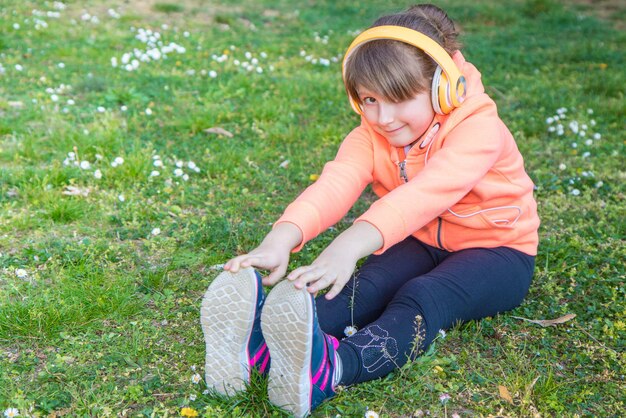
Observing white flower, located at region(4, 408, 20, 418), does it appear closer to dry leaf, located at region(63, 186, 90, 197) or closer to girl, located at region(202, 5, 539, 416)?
girl, located at region(202, 5, 539, 416)

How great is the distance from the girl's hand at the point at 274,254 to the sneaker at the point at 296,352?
18 cm

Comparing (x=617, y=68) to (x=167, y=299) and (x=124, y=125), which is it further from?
(x=167, y=299)

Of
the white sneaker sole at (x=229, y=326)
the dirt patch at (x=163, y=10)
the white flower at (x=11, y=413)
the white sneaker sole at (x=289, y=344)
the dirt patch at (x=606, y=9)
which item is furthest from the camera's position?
the dirt patch at (x=606, y=9)

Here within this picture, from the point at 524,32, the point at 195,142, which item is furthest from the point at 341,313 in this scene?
the point at 524,32

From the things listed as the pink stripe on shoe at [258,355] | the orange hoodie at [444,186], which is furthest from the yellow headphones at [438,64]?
the pink stripe on shoe at [258,355]

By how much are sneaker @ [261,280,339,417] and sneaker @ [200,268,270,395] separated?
0.08 meters

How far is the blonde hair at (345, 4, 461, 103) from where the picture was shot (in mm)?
2764

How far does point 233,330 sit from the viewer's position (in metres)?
2.38

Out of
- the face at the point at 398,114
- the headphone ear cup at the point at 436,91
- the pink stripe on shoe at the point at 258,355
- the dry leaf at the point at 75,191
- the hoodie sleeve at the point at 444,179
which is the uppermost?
the headphone ear cup at the point at 436,91

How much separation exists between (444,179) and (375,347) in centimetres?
75

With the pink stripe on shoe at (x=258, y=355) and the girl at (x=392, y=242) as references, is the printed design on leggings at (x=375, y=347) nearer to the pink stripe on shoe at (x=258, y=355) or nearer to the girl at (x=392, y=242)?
the girl at (x=392, y=242)

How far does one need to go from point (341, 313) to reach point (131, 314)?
0.99 metres

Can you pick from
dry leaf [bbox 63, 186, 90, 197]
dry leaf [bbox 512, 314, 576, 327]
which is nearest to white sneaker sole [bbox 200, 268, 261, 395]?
dry leaf [bbox 512, 314, 576, 327]

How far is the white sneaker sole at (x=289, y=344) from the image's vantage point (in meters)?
2.22
